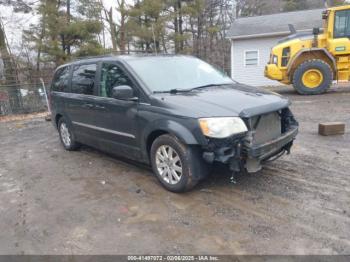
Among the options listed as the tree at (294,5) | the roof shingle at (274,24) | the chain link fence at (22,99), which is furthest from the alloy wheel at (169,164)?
the tree at (294,5)

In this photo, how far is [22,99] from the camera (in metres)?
12.4

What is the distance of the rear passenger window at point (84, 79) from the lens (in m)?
4.82

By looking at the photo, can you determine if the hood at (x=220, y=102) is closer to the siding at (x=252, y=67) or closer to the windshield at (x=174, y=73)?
the windshield at (x=174, y=73)

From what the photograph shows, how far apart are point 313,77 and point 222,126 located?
931cm

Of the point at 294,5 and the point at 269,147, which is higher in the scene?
the point at 294,5

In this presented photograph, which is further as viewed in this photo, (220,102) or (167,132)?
(167,132)

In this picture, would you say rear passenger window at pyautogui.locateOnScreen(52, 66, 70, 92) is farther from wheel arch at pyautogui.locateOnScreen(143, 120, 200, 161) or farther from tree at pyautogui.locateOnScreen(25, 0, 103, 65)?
tree at pyautogui.locateOnScreen(25, 0, 103, 65)

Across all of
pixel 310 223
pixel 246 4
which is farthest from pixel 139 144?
A: pixel 246 4

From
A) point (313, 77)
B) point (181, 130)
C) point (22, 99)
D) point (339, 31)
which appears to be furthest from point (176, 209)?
point (22, 99)

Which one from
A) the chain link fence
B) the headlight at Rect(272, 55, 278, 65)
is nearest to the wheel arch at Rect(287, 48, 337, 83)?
the headlight at Rect(272, 55, 278, 65)

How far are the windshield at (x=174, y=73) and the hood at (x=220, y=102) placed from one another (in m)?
0.27

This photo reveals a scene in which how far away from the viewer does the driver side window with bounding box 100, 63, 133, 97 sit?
416 centimetres

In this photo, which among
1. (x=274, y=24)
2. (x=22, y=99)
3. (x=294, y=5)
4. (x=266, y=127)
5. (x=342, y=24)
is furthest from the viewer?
(x=294, y=5)

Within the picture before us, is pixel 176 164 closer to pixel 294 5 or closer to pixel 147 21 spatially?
pixel 147 21
